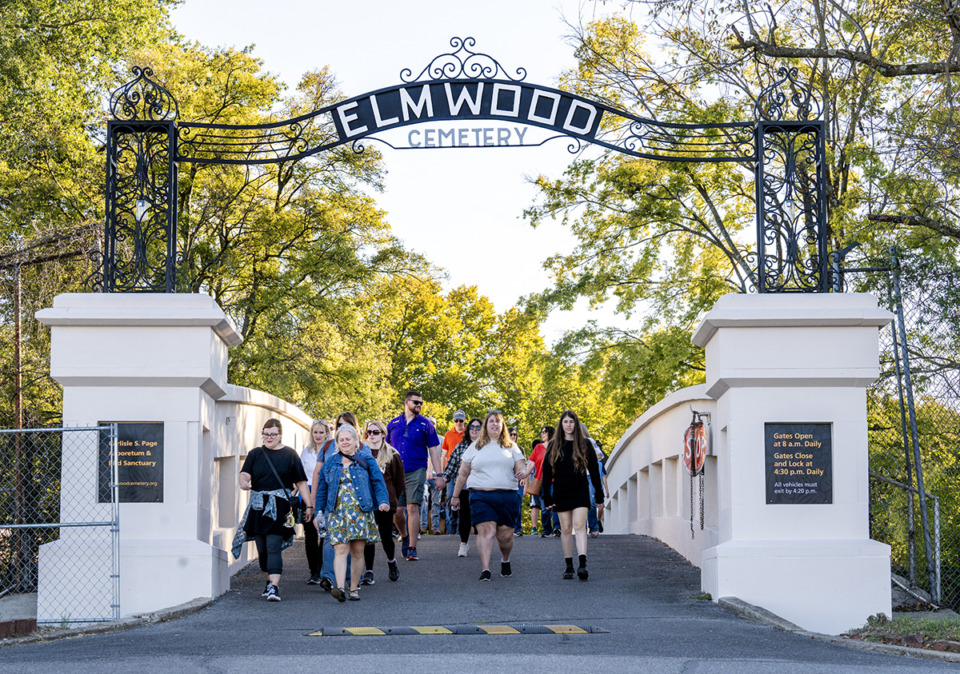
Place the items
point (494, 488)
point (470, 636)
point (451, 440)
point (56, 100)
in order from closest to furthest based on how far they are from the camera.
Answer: point (470, 636) → point (494, 488) → point (451, 440) → point (56, 100)

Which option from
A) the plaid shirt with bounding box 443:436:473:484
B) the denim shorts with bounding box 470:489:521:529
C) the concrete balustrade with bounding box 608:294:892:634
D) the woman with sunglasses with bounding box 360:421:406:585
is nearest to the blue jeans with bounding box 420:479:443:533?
the plaid shirt with bounding box 443:436:473:484

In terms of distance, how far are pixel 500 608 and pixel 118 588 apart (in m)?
3.14

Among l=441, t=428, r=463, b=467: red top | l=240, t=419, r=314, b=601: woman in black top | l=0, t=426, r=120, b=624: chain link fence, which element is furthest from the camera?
l=441, t=428, r=463, b=467: red top

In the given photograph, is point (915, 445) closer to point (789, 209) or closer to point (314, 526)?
point (789, 209)

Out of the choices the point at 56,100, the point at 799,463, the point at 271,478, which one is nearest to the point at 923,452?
the point at 799,463

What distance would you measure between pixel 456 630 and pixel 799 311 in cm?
413

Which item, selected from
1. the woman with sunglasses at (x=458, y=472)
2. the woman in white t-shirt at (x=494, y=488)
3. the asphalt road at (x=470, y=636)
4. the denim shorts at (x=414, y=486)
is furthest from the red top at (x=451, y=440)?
the woman in white t-shirt at (x=494, y=488)

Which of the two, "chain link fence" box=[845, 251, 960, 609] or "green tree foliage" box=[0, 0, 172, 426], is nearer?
"chain link fence" box=[845, 251, 960, 609]

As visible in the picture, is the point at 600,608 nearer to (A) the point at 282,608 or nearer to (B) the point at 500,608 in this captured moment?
(B) the point at 500,608

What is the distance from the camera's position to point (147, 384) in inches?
440

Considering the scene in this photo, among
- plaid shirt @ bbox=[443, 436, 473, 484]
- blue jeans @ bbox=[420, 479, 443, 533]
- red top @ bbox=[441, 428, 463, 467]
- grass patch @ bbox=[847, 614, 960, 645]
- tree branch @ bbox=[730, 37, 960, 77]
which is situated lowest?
grass patch @ bbox=[847, 614, 960, 645]

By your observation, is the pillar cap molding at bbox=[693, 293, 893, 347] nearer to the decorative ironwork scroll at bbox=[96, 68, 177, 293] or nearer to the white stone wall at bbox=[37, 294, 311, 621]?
the white stone wall at bbox=[37, 294, 311, 621]

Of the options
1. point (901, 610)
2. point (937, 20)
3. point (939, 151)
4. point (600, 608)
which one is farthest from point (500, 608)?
point (937, 20)

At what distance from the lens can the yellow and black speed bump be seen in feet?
30.2
